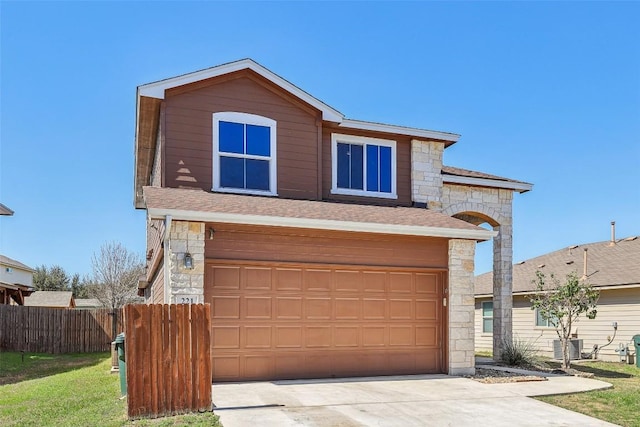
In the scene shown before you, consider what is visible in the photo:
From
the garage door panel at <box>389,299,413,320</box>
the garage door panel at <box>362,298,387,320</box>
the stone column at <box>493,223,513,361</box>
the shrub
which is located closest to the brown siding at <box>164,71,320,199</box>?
the garage door panel at <box>362,298,387,320</box>

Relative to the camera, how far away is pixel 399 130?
14055 mm

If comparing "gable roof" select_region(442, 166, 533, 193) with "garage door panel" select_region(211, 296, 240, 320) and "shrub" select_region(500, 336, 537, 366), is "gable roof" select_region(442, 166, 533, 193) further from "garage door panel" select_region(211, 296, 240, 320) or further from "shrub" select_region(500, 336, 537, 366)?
"garage door panel" select_region(211, 296, 240, 320)

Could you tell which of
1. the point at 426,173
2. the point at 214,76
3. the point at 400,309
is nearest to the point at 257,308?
the point at 400,309

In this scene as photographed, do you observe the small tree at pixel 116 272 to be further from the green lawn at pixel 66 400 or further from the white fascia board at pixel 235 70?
the white fascia board at pixel 235 70

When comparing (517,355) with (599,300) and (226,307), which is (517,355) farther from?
(226,307)

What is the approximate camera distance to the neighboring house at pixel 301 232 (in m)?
10.6

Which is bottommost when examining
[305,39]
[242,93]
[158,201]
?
[158,201]

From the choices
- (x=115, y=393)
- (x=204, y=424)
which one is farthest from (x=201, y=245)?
(x=204, y=424)

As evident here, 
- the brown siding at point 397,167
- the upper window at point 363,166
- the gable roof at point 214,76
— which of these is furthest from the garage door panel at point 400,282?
the gable roof at point 214,76

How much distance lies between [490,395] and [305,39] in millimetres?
9166

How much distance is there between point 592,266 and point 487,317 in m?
4.63

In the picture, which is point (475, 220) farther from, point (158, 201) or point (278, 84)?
point (158, 201)

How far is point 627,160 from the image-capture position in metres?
22.1

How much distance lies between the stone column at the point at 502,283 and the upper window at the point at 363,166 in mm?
3994
